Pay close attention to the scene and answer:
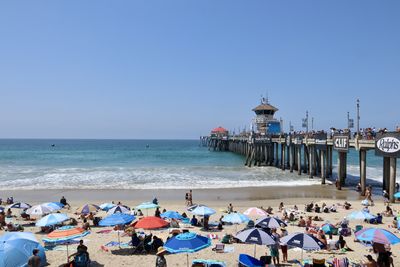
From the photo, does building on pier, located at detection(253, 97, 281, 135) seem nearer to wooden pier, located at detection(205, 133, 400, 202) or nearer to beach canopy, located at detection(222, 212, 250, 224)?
wooden pier, located at detection(205, 133, 400, 202)

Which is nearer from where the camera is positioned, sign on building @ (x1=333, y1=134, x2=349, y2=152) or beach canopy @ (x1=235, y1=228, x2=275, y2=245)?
beach canopy @ (x1=235, y1=228, x2=275, y2=245)

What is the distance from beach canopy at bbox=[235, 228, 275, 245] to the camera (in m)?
9.52

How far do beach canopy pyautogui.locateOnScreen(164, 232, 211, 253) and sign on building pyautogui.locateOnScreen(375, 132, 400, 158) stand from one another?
46.6 ft

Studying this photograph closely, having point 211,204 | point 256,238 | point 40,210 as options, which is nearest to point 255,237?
point 256,238

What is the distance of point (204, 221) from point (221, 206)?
246 inches

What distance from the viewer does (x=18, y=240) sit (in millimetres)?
9531

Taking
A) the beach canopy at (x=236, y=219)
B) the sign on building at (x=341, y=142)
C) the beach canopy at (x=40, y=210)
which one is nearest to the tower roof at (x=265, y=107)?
the sign on building at (x=341, y=142)

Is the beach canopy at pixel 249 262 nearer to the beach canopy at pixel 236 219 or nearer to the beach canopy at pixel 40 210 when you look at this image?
the beach canopy at pixel 236 219

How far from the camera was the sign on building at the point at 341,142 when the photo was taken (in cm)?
2495

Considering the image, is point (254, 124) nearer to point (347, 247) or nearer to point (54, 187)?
point (54, 187)

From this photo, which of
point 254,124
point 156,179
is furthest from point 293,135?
point 254,124

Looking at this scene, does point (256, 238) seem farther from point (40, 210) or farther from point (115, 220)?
point (40, 210)

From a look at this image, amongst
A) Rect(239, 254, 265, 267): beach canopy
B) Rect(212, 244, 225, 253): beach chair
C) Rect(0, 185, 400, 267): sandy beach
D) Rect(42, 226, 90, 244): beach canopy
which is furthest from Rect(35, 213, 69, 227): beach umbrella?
Rect(239, 254, 265, 267): beach canopy

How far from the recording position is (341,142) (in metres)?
25.7
